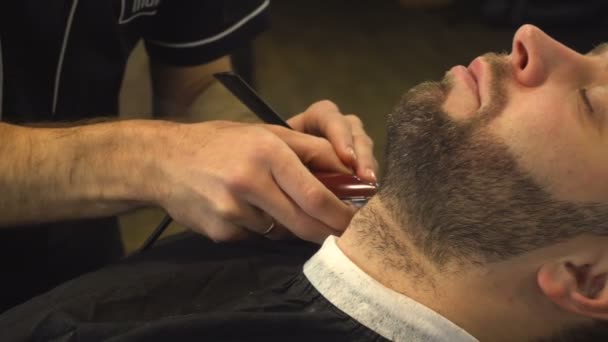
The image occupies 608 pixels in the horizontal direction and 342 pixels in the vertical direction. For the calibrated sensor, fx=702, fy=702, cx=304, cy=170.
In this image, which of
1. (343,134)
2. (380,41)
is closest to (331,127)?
(343,134)

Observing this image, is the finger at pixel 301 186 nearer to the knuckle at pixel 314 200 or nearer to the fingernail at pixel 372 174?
the knuckle at pixel 314 200

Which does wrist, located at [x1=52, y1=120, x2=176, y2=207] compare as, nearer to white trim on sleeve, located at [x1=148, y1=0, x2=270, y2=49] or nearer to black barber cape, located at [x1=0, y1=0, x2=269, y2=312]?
black barber cape, located at [x1=0, y1=0, x2=269, y2=312]

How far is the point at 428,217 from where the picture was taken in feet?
2.52

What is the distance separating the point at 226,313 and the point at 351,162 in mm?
235

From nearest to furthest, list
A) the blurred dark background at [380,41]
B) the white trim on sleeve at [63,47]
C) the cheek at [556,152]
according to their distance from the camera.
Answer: the cheek at [556,152], the white trim on sleeve at [63,47], the blurred dark background at [380,41]

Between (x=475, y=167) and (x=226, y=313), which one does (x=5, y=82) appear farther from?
(x=475, y=167)

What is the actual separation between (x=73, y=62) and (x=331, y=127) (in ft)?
1.22

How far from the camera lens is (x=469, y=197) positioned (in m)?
0.75

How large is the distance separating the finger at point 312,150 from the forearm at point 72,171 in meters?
0.16

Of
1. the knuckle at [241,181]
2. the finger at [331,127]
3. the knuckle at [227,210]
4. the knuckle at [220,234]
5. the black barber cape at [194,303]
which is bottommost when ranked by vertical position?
the black barber cape at [194,303]

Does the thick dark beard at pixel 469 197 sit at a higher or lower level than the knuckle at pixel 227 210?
higher

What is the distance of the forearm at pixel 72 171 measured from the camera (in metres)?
0.83

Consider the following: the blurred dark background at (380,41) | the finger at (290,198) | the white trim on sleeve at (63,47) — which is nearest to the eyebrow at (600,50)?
the finger at (290,198)

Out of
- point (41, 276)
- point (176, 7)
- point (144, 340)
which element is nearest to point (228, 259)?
point (144, 340)
